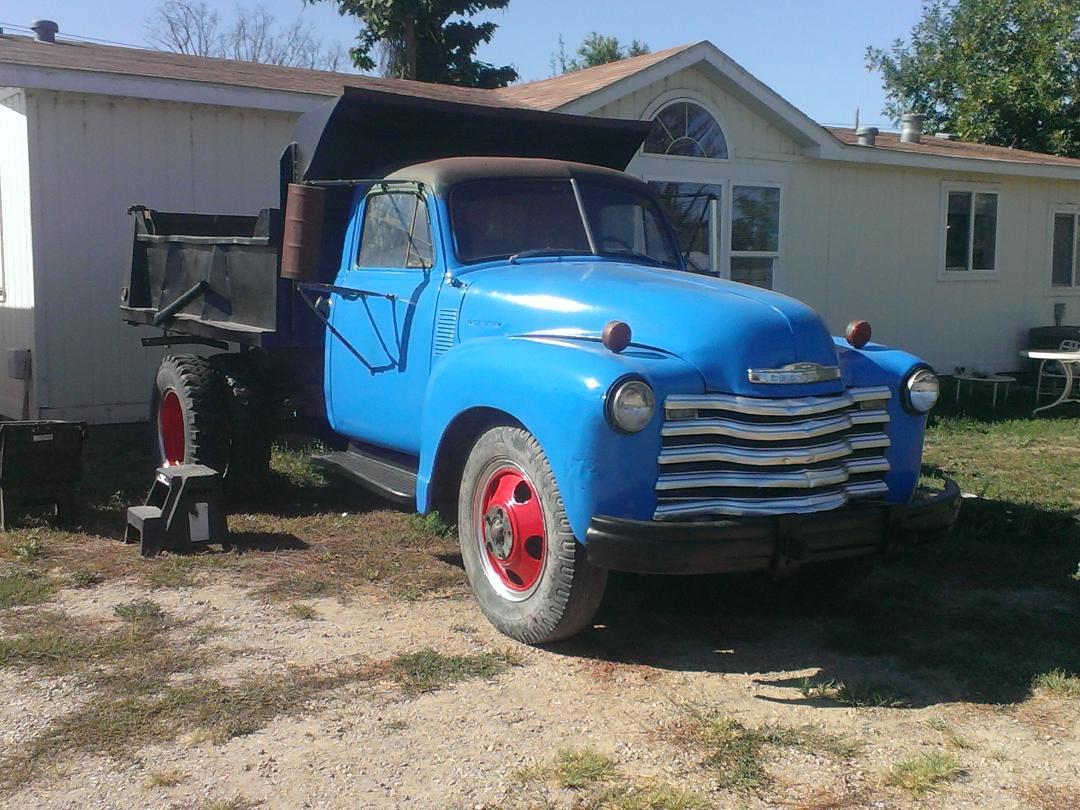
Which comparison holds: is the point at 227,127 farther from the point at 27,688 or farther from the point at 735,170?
the point at 27,688

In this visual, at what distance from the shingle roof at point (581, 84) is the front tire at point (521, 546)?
23.1 ft

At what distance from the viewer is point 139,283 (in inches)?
328

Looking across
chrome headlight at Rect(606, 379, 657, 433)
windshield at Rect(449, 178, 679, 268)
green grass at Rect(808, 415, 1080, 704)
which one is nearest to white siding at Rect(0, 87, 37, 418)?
windshield at Rect(449, 178, 679, 268)

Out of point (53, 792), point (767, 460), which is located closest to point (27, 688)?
point (53, 792)

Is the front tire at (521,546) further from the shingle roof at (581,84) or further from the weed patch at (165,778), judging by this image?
the shingle roof at (581,84)

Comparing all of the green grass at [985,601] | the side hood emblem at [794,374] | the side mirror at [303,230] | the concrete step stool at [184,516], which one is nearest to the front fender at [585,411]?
the side hood emblem at [794,374]

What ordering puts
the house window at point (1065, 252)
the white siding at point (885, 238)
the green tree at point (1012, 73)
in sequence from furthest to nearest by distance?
the green tree at point (1012, 73)
the house window at point (1065, 252)
the white siding at point (885, 238)

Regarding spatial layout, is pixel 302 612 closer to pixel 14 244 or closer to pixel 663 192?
pixel 663 192

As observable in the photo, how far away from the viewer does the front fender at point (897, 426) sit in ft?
16.6

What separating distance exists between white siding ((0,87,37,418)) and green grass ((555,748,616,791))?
7.72 metres

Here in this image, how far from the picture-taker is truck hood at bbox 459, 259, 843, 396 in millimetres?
4551

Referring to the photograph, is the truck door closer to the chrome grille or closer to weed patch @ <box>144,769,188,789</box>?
the chrome grille

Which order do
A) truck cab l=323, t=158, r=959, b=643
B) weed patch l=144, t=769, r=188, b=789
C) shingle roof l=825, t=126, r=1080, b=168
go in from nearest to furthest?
weed patch l=144, t=769, r=188, b=789 < truck cab l=323, t=158, r=959, b=643 < shingle roof l=825, t=126, r=1080, b=168

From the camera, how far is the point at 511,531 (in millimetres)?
4859
